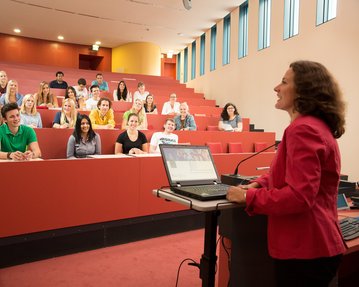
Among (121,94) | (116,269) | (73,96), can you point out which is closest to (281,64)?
(121,94)

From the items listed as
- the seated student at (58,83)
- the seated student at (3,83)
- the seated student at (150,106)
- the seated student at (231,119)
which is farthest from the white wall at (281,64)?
the seated student at (3,83)

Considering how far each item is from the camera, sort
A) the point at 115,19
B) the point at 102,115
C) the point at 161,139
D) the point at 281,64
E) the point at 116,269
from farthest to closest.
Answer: the point at 115,19 → the point at 281,64 → the point at 102,115 → the point at 161,139 → the point at 116,269

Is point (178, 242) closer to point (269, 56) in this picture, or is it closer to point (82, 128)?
point (82, 128)

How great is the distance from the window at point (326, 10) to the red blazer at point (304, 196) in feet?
14.8

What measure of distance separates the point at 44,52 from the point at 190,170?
1118cm

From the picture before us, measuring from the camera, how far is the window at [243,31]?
7.21 m

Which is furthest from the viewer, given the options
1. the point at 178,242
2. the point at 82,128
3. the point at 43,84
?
the point at 43,84

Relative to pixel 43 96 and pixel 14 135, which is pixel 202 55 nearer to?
pixel 43 96

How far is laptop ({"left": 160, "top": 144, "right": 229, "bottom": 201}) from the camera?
1.16 metres

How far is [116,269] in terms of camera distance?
82.3 inches

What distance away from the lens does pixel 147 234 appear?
2.65 m

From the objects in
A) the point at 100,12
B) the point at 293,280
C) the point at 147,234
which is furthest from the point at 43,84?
the point at 293,280

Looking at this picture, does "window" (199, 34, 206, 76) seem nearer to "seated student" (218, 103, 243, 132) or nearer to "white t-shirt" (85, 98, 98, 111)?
"seated student" (218, 103, 243, 132)

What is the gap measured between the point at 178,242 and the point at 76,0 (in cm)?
646
